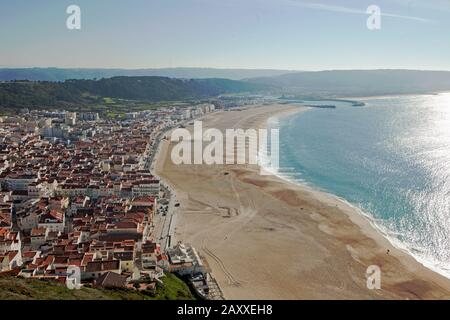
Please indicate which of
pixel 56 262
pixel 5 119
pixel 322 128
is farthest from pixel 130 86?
pixel 56 262

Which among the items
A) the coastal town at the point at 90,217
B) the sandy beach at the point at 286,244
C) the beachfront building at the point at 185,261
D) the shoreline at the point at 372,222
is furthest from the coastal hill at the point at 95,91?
the beachfront building at the point at 185,261

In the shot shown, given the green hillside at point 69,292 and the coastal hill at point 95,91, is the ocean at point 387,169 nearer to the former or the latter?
the green hillside at point 69,292

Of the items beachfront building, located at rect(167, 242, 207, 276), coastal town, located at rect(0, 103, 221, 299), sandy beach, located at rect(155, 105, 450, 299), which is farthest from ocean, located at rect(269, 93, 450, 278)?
coastal town, located at rect(0, 103, 221, 299)

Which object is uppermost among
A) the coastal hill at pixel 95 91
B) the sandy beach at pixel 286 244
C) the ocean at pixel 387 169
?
the coastal hill at pixel 95 91

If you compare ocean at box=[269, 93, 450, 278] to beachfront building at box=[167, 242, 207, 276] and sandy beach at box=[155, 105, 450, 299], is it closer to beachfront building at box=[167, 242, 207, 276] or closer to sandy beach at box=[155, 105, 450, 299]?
sandy beach at box=[155, 105, 450, 299]

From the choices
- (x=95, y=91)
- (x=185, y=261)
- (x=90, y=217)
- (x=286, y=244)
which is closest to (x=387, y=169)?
(x=286, y=244)

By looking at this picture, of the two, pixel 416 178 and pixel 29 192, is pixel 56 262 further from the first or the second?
pixel 416 178

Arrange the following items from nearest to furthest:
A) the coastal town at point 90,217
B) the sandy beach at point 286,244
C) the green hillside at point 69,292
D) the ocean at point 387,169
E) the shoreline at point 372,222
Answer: the green hillside at point 69,292, the coastal town at point 90,217, the sandy beach at point 286,244, the shoreline at point 372,222, the ocean at point 387,169
